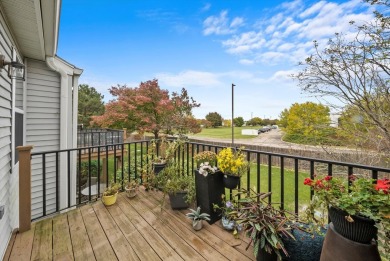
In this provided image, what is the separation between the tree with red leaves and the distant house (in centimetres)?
380

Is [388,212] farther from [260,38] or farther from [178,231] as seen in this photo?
[260,38]

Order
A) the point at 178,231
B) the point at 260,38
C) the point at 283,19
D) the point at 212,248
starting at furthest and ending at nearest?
1. the point at 260,38
2. the point at 283,19
3. the point at 178,231
4. the point at 212,248

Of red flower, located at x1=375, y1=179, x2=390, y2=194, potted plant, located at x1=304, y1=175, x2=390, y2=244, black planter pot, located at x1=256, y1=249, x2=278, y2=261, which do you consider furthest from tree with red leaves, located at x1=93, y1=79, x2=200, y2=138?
red flower, located at x1=375, y1=179, x2=390, y2=194

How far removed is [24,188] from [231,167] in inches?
89.8

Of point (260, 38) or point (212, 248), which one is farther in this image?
point (260, 38)

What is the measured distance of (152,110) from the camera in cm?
854

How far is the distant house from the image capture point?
1888mm

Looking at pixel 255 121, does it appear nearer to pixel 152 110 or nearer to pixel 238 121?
pixel 238 121

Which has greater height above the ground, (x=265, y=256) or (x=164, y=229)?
(x=265, y=256)

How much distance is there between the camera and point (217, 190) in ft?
7.12

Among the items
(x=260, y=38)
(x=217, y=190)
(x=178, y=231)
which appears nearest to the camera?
(x=178, y=231)

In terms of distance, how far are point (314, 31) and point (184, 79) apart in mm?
9510

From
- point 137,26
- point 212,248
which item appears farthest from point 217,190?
point 137,26

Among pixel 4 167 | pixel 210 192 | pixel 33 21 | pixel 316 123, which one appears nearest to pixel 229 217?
pixel 210 192
